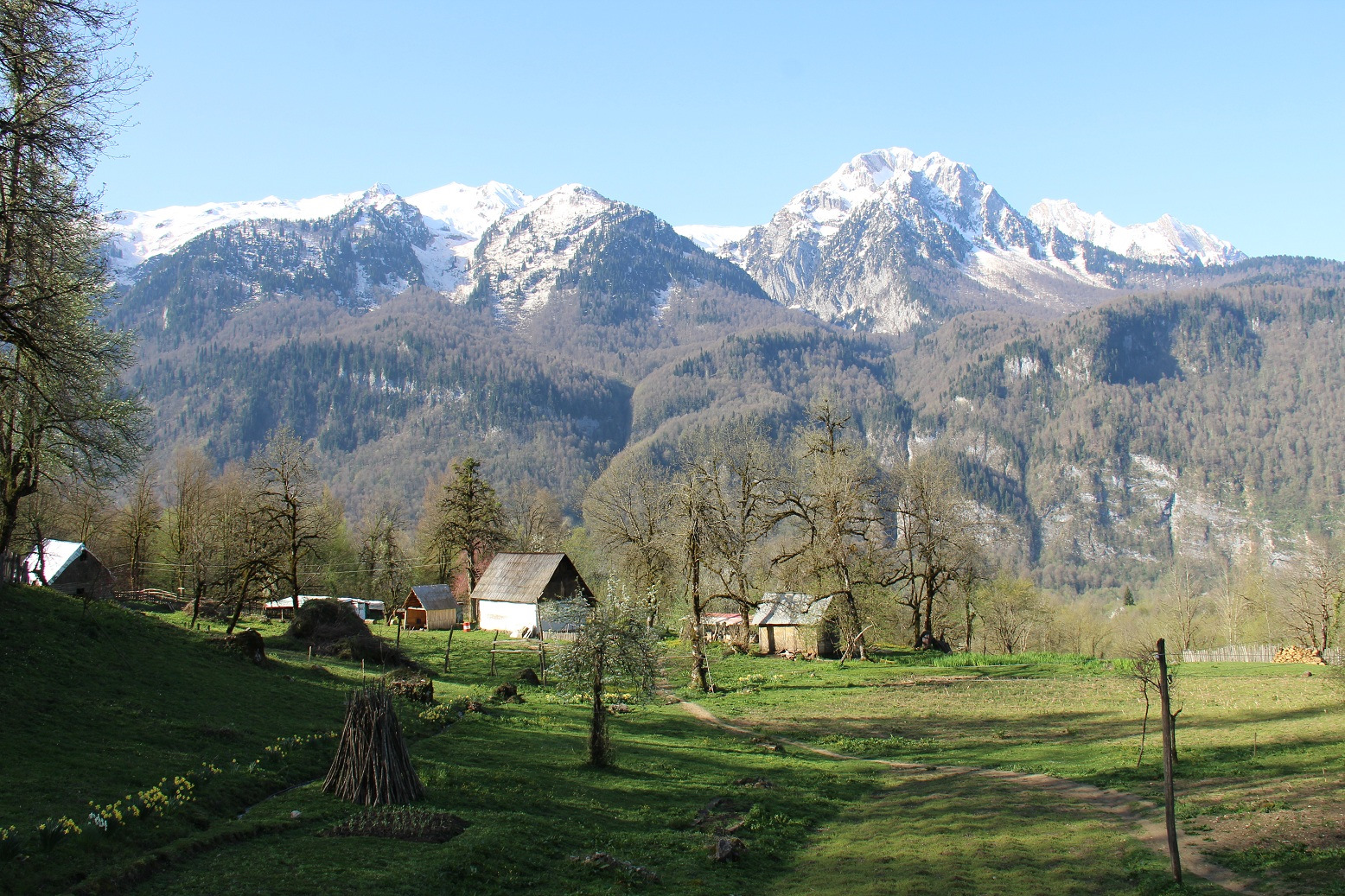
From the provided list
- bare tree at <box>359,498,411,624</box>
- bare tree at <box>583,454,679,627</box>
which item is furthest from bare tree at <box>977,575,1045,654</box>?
bare tree at <box>359,498,411,624</box>

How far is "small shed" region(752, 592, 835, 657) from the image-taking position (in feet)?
200

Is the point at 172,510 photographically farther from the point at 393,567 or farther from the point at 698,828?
the point at 698,828

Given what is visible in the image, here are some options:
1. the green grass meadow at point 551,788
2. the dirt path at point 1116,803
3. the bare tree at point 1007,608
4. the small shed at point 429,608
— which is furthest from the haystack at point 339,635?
the bare tree at point 1007,608

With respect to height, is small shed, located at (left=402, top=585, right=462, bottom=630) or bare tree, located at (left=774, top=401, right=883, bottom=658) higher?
bare tree, located at (left=774, top=401, right=883, bottom=658)

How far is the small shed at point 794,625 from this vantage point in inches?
2399

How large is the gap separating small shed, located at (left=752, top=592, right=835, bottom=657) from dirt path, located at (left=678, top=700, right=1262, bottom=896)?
1110 inches

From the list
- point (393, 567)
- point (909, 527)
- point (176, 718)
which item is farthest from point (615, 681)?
point (393, 567)

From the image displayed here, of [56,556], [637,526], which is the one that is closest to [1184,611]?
[637,526]

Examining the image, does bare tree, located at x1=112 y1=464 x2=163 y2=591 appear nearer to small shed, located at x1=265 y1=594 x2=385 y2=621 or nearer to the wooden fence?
small shed, located at x1=265 y1=594 x2=385 y2=621

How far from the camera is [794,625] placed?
2489 inches

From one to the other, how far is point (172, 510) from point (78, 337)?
68.3 meters

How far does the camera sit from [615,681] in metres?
24.8

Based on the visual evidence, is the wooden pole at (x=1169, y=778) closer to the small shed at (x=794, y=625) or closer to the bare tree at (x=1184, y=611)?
the small shed at (x=794, y=625)

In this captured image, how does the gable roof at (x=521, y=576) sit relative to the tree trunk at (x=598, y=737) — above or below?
above
